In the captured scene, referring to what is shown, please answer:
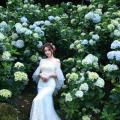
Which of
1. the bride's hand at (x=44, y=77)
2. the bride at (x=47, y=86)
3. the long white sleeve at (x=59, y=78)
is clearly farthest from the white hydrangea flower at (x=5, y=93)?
the long white sleeve at (x=59, y=78)

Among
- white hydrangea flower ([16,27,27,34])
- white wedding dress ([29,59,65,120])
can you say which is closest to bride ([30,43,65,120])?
white wedding dress ([29,59,65,120])

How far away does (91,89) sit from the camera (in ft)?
25.4

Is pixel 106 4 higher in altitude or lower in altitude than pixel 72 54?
higher

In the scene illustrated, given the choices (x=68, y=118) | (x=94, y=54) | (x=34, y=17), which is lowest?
(x=68, y=118)

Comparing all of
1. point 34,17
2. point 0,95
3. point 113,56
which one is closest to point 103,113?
point 113,56

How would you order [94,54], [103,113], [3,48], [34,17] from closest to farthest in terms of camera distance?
[103,113] < [3,48] < [94,54] < [34,17]

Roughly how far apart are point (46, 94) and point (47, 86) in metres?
0.19

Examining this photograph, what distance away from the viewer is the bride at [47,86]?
298 inches

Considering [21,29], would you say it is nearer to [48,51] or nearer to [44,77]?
[48,51]

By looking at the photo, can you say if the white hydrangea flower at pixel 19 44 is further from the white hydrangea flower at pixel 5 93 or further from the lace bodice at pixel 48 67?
the white hydrangea flower at pixel 5 93

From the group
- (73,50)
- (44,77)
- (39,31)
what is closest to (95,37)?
(73,50)

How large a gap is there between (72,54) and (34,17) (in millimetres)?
1247

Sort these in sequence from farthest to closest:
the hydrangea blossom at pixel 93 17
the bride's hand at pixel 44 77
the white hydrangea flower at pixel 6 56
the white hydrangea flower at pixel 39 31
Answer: the hydrangea blossom at pixel 93 17 → the white hydrangea flower at pixel 39 31 → the white hydrangea flower at pixel 6 56 → the bride's hand at pixel 44 77

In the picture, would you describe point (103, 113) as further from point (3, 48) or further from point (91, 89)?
point (3, 48)
